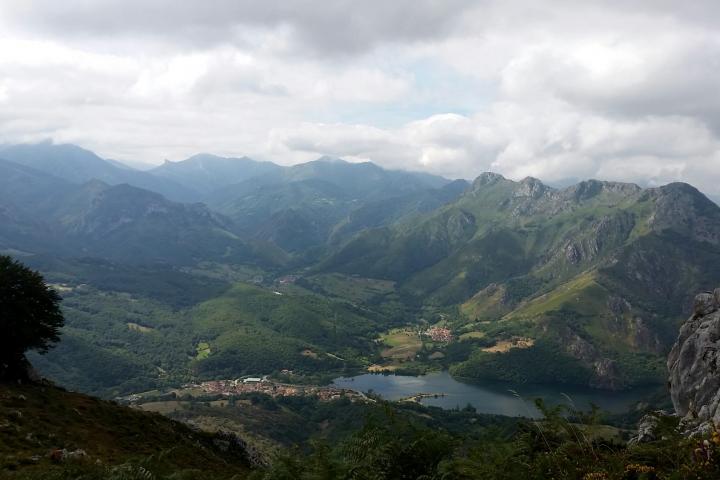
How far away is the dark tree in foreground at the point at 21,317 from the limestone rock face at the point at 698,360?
56.5 m

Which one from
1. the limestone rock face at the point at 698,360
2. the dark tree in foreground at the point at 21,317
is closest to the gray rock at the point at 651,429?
the limestone rock face at the point at 698,360

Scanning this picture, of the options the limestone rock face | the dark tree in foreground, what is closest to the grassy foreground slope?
the dark tree in foreground

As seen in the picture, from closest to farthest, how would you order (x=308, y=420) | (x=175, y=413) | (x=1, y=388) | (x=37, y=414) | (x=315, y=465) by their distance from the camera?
(x=315, y=465) → (x=37, y=414) → (x=1, y=388) → (x=175, y=413) → (x=308, y=420)

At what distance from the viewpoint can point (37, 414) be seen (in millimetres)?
39031

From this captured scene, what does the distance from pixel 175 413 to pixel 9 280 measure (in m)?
121

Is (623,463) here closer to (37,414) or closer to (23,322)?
(37,414)

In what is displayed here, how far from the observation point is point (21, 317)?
50406 mm

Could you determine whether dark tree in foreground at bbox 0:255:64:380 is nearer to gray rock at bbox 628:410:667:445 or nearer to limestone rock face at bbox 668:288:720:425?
gray rock at bbox 628:410:667:445

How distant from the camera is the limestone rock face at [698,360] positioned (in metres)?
39.4

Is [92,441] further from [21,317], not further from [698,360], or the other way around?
[698,360]

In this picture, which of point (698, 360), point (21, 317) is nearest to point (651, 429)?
point (698, 360)

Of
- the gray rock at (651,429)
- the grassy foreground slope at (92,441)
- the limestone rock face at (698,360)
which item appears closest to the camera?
the gray rock at (651,429)

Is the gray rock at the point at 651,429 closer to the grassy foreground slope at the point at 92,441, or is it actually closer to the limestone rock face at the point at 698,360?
the limestone rock face at the point at 698,360

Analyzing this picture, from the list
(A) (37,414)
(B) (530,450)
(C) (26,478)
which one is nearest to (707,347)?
(B) (530,450)
